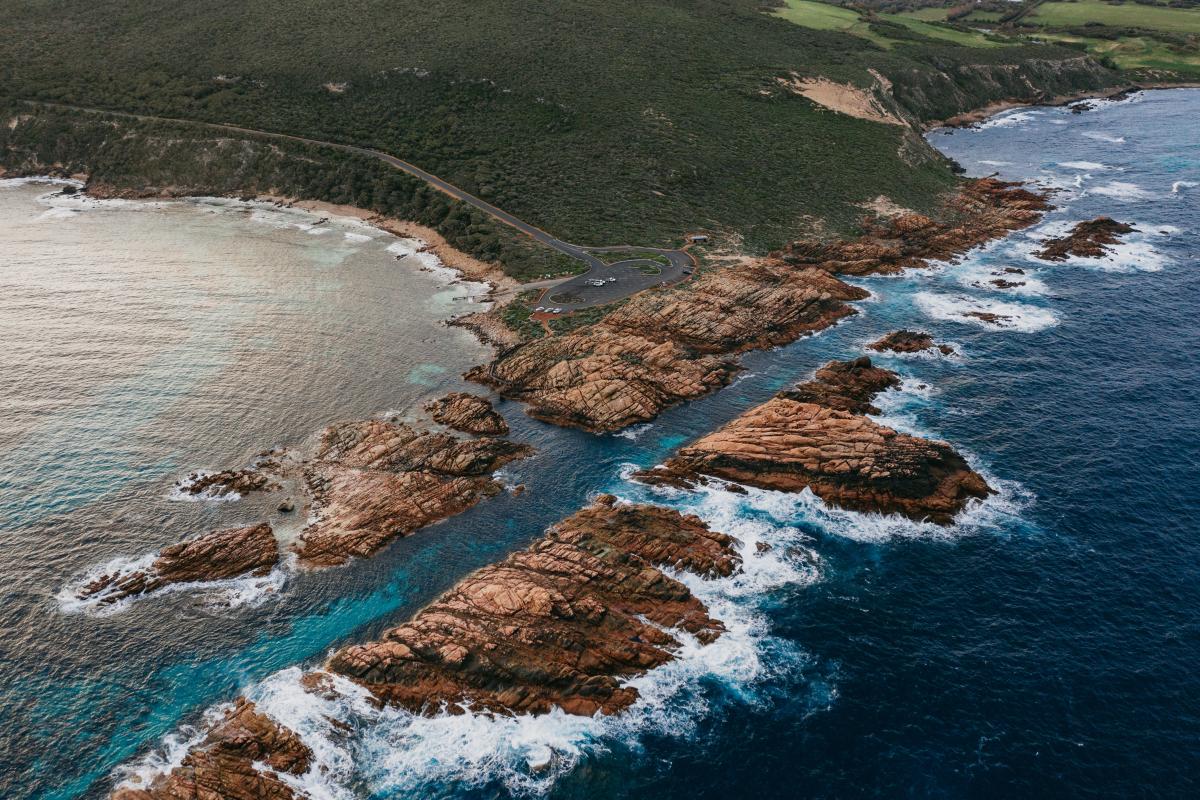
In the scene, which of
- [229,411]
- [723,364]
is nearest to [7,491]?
[229,411]

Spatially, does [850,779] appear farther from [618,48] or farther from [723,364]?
[618,48]

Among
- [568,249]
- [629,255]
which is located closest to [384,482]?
[568,249]

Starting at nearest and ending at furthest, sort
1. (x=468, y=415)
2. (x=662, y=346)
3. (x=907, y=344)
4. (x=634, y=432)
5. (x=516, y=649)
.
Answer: (x=516, y=649)
(x=634, y=432)
(x=468, y=415)
(x=662, y=346)
(x=907, y=344)

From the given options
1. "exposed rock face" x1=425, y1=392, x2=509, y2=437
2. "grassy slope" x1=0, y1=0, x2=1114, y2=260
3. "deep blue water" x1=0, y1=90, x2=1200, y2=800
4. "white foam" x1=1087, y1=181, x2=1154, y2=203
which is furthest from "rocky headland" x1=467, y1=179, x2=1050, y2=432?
"white foam" x1=1087, y1=181, x2=1154, y2=203

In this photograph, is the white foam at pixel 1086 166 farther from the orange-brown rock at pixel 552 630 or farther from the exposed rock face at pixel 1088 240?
the orange-brown rock at pixel 552 630

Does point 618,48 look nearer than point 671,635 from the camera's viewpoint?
No

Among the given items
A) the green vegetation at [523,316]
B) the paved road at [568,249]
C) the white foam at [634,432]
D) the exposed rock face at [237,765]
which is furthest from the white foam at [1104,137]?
the exposed rock face at [237,765]

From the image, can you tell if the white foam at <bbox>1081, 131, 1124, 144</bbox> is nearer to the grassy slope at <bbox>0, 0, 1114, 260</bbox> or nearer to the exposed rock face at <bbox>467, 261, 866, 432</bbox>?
the grassy slope at <bbox>0, 0, 1114, 260</bbox>

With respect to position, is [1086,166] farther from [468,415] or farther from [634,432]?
[468,415]
